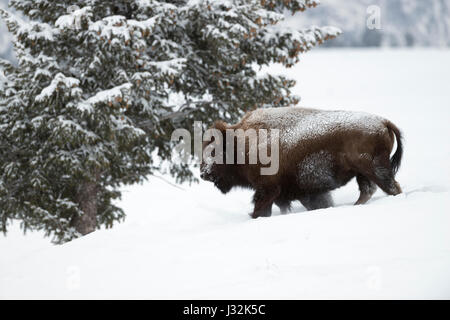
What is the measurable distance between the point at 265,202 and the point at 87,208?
4295mm

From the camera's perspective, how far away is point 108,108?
24.9 ft

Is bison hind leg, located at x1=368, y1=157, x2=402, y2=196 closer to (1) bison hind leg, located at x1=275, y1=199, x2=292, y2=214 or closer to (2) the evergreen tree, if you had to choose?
(1) bison hind leg, located at x1=275, y1=199, x2=292, y2=214

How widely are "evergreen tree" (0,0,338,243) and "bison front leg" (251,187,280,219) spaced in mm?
2753

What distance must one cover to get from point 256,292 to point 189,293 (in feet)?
1.68

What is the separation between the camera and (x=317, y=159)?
18.9ft

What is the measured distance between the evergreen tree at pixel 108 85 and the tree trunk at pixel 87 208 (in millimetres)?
19

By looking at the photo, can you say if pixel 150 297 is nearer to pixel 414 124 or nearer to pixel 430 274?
pixel 430 274

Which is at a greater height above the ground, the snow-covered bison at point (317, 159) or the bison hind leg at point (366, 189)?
the snow-covered bison at point (317, 159)

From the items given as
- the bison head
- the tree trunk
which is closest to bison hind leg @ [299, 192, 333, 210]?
the bison head

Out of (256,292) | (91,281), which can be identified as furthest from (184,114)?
(256,292)

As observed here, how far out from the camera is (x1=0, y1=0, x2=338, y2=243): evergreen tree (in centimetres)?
755

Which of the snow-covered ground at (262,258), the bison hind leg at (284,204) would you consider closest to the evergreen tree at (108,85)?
the snow-covered ground at (262,258)

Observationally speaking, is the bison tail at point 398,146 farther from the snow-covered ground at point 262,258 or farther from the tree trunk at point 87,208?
the tree trunk at point 87,208

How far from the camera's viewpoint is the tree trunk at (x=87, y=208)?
28.8ft
